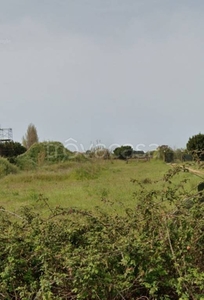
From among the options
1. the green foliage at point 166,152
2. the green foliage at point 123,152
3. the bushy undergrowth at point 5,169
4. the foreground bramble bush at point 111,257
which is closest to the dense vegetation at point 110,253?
the foreground bramble bush at point 111,257

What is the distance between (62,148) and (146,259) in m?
22.4

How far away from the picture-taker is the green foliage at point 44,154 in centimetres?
2182

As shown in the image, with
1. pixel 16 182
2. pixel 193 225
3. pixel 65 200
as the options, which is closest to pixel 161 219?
pixel 193 225

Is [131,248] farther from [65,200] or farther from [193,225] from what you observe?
[65,200]

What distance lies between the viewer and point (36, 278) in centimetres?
195

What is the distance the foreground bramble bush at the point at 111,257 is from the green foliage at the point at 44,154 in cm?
1926

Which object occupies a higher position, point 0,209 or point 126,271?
point 0,209

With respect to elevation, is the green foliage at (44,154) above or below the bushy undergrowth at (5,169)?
above

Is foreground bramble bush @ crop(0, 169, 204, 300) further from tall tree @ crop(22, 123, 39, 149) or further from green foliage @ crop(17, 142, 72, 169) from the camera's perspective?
tall tree @ crop(22, 123, 39, 149)

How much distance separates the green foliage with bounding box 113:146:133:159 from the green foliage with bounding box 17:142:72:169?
8.04 metres

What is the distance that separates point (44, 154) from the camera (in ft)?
74.1

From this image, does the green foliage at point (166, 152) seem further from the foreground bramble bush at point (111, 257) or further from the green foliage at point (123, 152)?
the green foliage at point (123, 152)

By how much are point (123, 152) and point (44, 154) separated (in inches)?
413

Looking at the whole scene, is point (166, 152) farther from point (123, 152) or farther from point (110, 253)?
point (123, 152)
